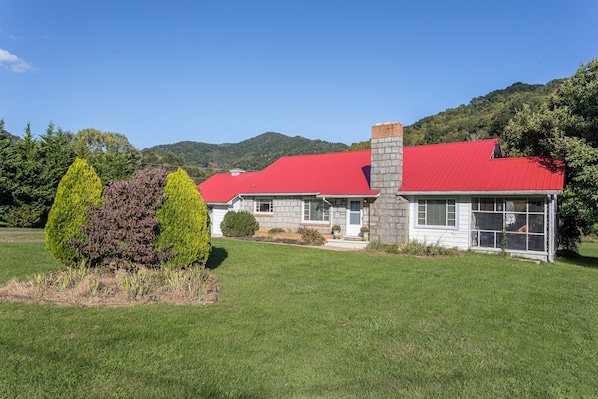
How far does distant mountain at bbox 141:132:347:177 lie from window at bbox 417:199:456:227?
4333 cm

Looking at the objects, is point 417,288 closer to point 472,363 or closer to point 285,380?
point 472,363

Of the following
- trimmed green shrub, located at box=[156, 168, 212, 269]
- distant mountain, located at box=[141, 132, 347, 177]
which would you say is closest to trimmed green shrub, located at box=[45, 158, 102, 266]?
trimmed green shrub, located at box=[156, 168, 212, 269]

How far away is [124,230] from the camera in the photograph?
879 cm

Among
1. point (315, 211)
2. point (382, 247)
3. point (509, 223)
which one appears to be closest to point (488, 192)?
point (509, 223)

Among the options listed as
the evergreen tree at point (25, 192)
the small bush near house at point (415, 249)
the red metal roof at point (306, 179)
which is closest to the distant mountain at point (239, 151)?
the red metal roof at point (306, 179)

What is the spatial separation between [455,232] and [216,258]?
976cm

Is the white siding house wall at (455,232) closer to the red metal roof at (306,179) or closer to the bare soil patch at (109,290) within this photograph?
the red metal roof at (306,179)

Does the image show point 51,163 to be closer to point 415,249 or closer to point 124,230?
point 124,230

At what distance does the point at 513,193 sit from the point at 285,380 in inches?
523

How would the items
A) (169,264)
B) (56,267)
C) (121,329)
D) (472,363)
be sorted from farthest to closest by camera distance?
(56,267), (169,264), (121,329), (472,363)

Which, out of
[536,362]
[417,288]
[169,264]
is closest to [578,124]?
[417,288]

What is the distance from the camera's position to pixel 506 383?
4.29 metres

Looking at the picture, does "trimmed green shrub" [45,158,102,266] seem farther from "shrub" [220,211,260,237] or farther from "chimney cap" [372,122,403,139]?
"shrub" [220,211,260,237]

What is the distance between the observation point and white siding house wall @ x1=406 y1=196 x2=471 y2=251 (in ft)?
51.8
